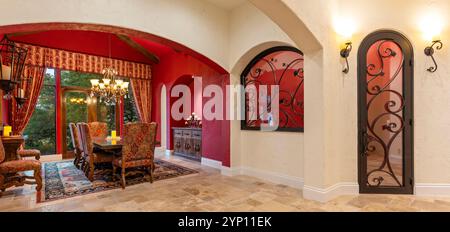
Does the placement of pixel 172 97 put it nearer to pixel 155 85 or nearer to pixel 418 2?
pixel 155 85

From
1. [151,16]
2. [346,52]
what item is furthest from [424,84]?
[151,16]

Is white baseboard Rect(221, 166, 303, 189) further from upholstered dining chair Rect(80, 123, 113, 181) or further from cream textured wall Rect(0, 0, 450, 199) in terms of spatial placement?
upholstered dining chair Rect(80, 123, 113, 181)

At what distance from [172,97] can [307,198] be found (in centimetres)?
536

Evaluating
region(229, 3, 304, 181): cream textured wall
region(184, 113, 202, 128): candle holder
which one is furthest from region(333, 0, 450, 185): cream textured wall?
region(184, 113, 202, 128): candle holder

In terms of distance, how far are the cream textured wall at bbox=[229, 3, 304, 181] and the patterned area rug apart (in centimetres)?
125

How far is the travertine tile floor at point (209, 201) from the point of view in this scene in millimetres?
2889

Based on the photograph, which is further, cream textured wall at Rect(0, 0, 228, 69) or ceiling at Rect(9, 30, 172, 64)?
ceiling at Rect(9, 30, 172, 64)

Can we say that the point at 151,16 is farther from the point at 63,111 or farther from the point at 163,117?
Result: the point at 63,111

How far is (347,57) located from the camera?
11.1ft

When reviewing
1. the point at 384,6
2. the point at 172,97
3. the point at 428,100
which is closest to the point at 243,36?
the point at 384,6

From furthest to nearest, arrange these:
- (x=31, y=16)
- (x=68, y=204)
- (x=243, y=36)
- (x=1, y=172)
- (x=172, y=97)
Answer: (x=172, y=97) → (x=243, y=36) → (x=1, y=172) → (x=68, y=204) → (x=31, y=16)

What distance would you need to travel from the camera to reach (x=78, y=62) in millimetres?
6410

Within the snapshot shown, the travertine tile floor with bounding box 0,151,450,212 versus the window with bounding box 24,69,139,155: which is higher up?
the window with bounding box 24,69,139,155

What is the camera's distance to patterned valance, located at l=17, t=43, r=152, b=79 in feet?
18.8
